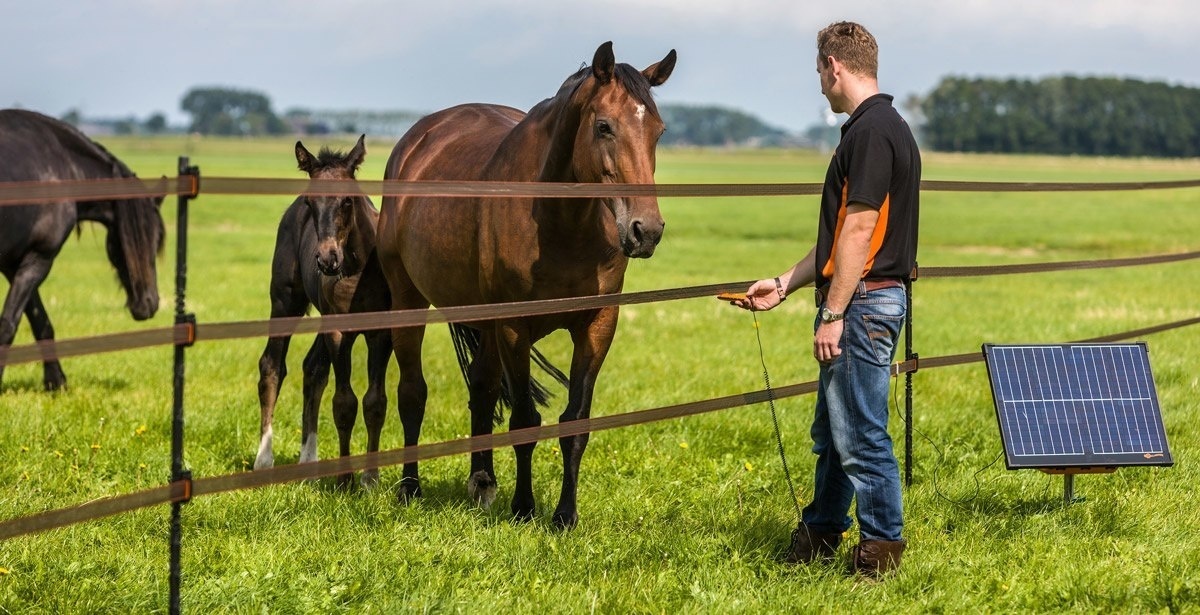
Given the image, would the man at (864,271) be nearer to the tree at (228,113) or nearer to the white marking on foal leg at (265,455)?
the white marking on foal leg at (265,455)

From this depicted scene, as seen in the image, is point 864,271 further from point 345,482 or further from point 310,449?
point 310,449

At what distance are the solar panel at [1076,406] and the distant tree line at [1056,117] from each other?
89884mm

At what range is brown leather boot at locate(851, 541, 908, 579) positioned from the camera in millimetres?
4441

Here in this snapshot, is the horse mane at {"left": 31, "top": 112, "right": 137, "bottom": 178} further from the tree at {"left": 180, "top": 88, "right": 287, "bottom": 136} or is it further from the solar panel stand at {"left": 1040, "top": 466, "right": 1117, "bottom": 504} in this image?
the tree at {"left": 180, "top": 88, "right": 287, "bottom": 136}

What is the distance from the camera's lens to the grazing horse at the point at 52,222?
905 cm

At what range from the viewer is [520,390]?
220 inches

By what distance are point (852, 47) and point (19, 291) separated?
7.41m

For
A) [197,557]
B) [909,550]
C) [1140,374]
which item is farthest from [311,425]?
[1140,374]

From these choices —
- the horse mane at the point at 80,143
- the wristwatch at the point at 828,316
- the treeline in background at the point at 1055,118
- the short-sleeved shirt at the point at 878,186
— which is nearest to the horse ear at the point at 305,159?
the short-sleeved shirt at the point at 878,186

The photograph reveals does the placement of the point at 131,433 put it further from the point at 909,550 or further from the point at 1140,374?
the point at 1140,374

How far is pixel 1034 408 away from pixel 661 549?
1.97m

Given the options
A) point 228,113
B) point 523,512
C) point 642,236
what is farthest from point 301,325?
point 228,113

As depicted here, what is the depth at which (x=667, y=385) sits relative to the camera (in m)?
8.96

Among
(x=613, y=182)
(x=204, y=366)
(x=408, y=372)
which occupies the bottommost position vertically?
(x=204, y=366)
